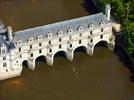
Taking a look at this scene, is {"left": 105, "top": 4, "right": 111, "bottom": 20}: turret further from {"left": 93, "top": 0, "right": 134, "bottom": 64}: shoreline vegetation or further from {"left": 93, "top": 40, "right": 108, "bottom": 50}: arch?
{"left": 93, "top": 40, "right": 108, "bottom": 50}: arch

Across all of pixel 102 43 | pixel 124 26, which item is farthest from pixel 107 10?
pixel 102 43

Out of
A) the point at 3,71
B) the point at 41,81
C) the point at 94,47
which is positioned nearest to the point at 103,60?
the point at 94,47

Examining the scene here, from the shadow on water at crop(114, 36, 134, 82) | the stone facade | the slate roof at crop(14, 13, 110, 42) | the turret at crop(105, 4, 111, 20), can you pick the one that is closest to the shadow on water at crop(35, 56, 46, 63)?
the stone facade

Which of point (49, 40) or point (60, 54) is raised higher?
point (49, 40)

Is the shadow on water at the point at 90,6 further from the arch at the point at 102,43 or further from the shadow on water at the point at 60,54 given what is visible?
the shadow on water at the point at 60,54

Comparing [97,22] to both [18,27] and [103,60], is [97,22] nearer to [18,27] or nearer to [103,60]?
[103,60]

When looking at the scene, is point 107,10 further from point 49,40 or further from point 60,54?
point 49,40
